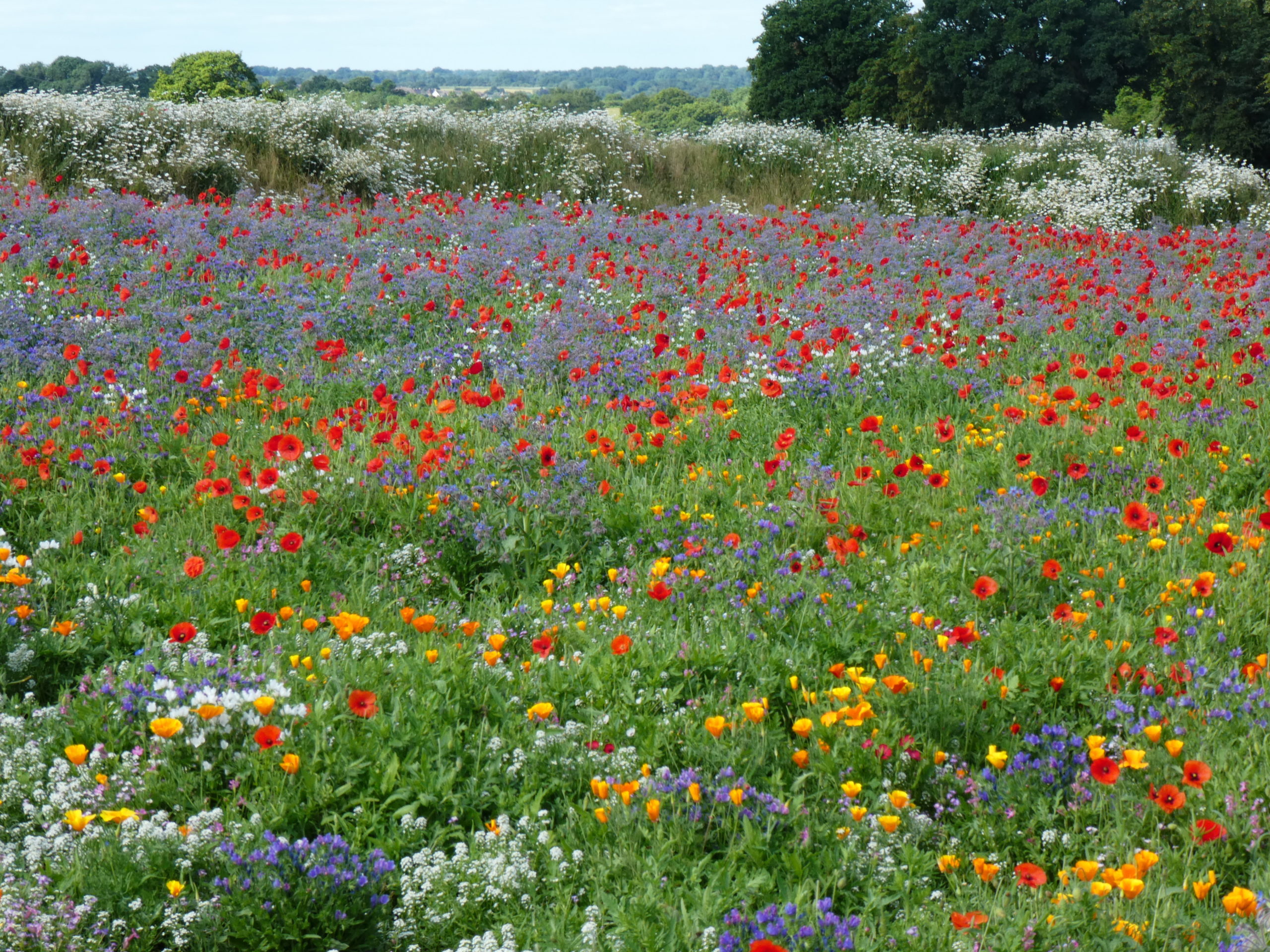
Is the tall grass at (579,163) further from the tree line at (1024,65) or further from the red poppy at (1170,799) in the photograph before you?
→ the red poppy at (1170,799)

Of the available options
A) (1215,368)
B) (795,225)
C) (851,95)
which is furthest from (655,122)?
(1215,368)

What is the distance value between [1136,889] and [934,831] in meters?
0.63

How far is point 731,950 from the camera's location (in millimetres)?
2176

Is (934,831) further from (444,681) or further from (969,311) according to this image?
(969,311)

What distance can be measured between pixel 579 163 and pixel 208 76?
157 ft

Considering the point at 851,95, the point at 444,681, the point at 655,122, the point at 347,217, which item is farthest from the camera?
the point at 655,122

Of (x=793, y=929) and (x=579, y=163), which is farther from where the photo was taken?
(x=579, y=163)

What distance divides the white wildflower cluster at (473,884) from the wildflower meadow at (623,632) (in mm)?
12

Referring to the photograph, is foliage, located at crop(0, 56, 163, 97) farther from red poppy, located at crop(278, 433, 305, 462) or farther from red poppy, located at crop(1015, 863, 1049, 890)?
red poppy, located at crop(1015, 863, 1049, 890)

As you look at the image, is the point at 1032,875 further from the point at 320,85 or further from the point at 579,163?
the point at 320,85

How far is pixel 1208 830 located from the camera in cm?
247

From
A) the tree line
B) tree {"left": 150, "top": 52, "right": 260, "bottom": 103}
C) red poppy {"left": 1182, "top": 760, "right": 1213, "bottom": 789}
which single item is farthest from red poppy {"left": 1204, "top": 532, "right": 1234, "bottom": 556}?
tree {"left": 150, "top": 52, "right": 260, "bottom": 103}

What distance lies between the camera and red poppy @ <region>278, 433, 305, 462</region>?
4.36 m

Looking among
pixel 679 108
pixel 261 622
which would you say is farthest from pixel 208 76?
pixel 261 622
